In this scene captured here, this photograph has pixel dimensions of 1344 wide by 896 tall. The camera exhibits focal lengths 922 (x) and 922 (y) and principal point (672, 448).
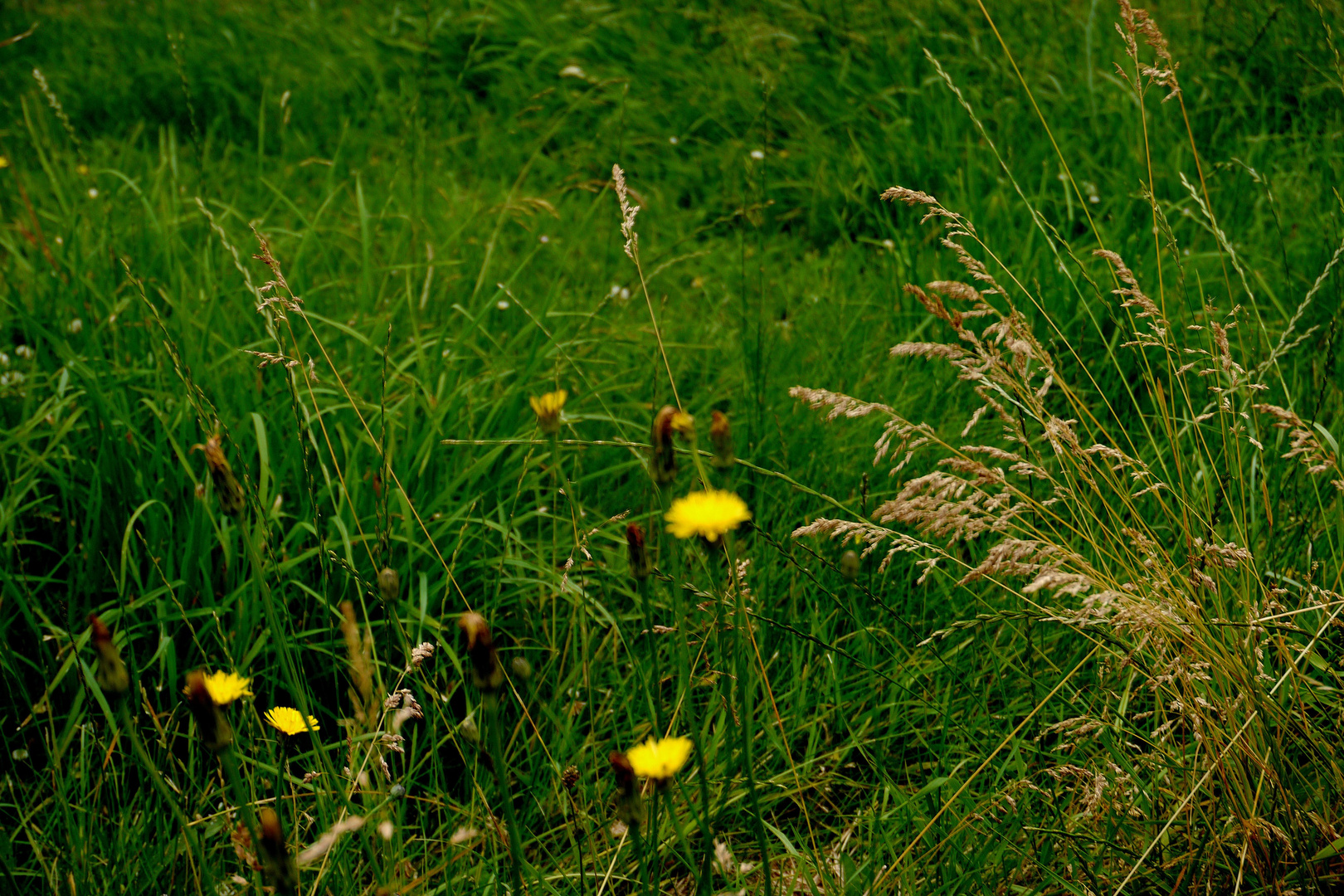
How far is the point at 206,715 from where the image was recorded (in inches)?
29.5

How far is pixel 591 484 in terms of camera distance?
1.92 m

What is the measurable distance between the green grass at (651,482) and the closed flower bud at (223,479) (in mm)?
34

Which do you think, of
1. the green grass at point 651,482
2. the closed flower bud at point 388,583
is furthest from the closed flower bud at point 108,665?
the closed flower bud at point 388,583

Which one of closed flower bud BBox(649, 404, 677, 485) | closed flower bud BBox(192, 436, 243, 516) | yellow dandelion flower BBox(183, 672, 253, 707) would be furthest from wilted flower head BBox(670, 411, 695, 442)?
yellow dandelion flower BBox(183, 672, 253, 707)

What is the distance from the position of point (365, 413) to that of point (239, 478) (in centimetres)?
28

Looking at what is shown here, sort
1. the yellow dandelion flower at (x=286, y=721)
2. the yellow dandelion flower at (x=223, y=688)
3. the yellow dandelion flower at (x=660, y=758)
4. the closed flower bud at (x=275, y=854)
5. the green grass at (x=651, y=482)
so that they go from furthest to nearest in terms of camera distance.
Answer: the green grass at (x=651, y=482)
the yellow dandelion flower at (x=286, y=721)
the yellow dandelion flower at (x=223, y=688)
the yellow dandelion flower at (x=660, y=758)
the closed flower bud at (x=275, y=854)

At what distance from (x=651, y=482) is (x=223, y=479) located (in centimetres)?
100

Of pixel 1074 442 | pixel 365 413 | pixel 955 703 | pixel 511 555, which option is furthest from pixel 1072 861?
pixel 365 413

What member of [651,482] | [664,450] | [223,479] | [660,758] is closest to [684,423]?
[664,450]

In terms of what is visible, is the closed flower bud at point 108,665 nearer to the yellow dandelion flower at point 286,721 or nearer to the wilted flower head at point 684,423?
the yellow dandelion flower at point 286,721

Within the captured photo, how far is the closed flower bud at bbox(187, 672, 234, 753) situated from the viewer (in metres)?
0.73

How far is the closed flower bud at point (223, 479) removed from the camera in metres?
0.85

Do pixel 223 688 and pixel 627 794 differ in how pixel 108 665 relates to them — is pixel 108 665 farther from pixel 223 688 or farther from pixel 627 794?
pixel 627 794

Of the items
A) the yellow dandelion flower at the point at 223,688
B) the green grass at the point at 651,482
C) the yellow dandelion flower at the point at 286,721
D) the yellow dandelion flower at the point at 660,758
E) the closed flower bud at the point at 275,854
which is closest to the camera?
the closed flower bud at the point at 275,854
